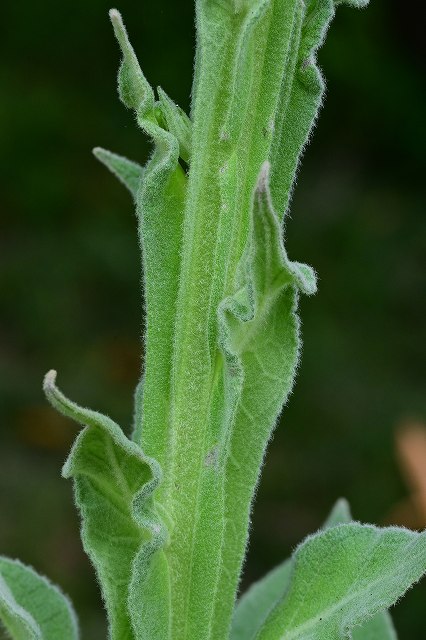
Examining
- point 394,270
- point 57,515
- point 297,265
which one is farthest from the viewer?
point 394,270

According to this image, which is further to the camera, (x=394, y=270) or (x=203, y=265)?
(x=394, y=270)

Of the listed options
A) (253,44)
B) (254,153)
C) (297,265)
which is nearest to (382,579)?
(297,265)

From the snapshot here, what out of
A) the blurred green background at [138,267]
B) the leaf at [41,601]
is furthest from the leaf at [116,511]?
the blurred green background at [138,267]

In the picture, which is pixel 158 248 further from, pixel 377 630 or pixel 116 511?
pixel 377 630

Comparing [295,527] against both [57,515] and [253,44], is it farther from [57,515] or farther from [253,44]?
[253,44]

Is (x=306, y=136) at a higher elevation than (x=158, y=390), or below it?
higher

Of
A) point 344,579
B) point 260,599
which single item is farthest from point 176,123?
point 260,599

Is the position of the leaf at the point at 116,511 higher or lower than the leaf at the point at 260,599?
higher

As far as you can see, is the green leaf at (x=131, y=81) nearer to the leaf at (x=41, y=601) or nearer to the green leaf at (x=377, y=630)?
the leaf at (x=41, y=601)

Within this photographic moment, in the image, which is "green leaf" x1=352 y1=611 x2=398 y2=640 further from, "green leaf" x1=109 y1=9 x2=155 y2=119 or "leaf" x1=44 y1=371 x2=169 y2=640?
"green leaf" x1=109 y1=9 x2=155 y2=119
